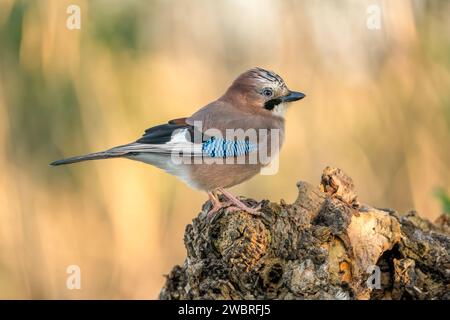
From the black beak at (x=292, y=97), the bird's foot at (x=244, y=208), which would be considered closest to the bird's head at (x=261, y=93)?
the black beak at (x=292, y=97)

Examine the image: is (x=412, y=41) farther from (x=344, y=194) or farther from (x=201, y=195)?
(x=344, y=194)

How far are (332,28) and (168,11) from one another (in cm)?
123

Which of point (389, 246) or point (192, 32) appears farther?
point (192, 32)

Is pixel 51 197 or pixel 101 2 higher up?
pixel 101 2

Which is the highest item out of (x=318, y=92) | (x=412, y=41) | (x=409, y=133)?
(x=412, y=41)

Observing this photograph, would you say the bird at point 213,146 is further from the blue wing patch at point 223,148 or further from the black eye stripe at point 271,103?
the black eye stripe at point 271,103

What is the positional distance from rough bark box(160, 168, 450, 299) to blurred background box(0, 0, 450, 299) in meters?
1.90

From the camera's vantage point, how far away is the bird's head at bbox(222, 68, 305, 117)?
4.20m

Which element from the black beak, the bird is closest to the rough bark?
the bird

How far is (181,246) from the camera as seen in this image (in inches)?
206

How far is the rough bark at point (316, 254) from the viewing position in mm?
2902

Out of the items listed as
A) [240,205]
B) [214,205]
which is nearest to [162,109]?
[214,205]

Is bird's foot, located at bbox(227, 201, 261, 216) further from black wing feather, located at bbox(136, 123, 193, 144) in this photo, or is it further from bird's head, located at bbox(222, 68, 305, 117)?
bird's head, located at bbox(222, 68, 305, 117)
